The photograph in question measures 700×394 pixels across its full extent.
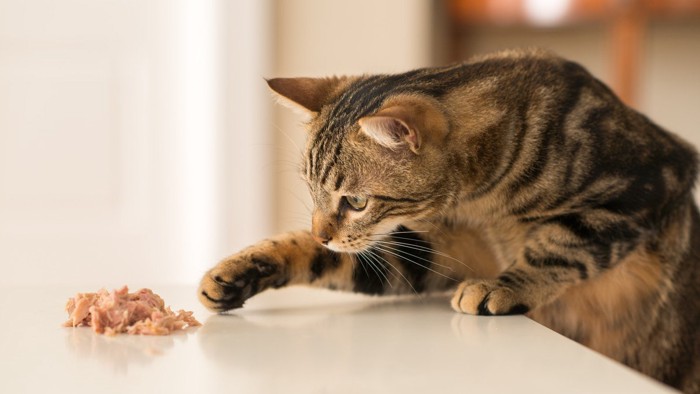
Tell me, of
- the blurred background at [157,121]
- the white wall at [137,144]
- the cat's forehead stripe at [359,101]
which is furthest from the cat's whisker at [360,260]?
the white wall at [137,144]

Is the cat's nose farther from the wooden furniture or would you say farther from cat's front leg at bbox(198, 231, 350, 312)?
the wooden furniture

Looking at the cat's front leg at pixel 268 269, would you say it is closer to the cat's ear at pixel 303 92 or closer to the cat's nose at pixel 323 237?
the cat's nose at pixel 323 237

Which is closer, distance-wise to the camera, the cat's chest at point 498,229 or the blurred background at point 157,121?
the cat's chest at point 498,229

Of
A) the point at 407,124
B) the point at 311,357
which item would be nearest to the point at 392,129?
the point at 407,124

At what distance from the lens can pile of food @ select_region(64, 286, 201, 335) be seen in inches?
39.8

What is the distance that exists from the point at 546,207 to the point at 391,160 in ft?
0.81

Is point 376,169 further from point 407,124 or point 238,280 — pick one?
point 238,280

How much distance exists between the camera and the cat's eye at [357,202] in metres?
1.31

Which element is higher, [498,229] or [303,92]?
[303,92]

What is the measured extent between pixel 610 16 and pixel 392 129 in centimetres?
224

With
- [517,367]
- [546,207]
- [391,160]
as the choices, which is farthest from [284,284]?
[517,367]

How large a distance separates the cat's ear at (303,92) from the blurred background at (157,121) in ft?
4.67

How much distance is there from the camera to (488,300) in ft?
3.95

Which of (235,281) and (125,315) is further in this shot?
(235,281)
